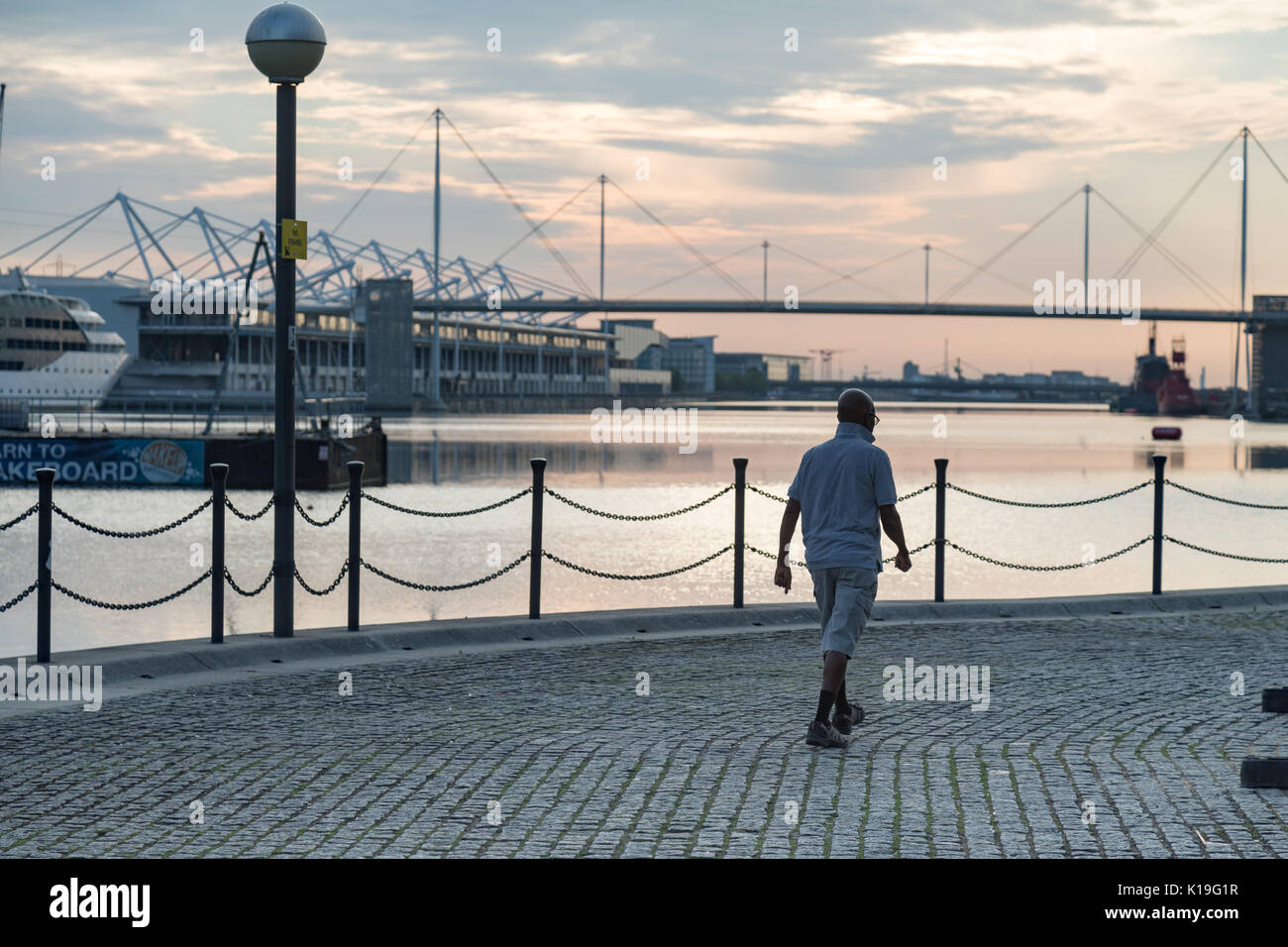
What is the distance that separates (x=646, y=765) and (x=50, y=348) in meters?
108

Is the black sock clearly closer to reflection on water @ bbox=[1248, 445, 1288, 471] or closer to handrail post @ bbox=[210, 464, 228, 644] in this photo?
handrail post @ bbox=[210, 464, 228, 644]

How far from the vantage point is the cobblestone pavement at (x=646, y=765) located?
5.49 metres

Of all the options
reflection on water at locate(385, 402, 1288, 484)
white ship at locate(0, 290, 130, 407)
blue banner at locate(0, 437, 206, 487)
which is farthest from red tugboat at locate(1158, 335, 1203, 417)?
blue banner at locate(0, 437, 206, 487)

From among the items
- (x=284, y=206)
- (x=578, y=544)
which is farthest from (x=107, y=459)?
(x=284, y=206)

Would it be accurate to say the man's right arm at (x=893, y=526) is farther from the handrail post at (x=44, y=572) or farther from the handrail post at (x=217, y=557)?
the handrail post at (x=44, y=572)

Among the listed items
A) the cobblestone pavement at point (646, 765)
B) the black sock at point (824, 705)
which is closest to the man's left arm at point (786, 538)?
the black sock at point (824, 705)

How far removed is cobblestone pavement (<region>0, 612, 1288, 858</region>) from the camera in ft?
18.0

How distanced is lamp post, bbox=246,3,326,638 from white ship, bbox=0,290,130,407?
93499 millimetres

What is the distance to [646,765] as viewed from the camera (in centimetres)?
670

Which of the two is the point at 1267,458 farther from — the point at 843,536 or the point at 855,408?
the point at 843,536

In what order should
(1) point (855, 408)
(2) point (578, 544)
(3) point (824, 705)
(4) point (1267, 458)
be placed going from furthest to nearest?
(4) point (1267, 458)
(2) point (578, 544)
(1) point (855, 408)
(3) point (824, 705)

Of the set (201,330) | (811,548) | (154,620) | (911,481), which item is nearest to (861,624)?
(811,548)
